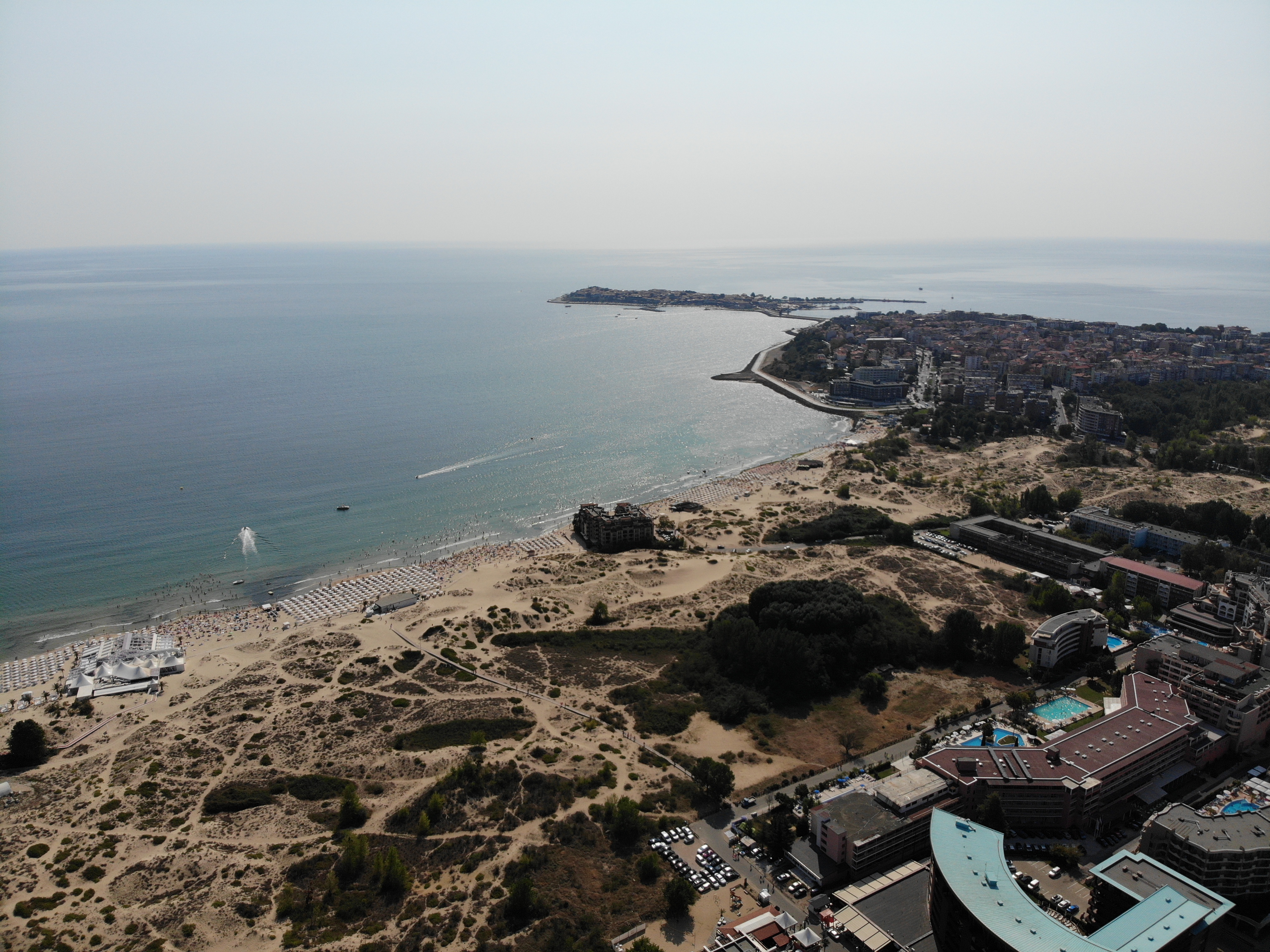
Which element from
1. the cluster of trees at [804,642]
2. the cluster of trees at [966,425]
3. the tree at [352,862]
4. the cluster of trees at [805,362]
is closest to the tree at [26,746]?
the tree at [352,862]

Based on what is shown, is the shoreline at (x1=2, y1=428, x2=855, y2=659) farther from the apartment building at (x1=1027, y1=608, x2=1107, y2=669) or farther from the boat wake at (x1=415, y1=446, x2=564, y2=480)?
the apartment building at (x1=1027, y1=608, x2=1107, y2=669)

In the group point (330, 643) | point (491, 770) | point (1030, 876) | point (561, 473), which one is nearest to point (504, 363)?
point (561, 473)

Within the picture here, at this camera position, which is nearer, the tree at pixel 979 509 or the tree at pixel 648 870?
the tree at pixel 648 870

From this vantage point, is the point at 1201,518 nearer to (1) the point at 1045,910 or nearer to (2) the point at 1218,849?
(2) the point at 1218,849

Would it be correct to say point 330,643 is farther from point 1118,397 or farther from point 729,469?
point 1118,397

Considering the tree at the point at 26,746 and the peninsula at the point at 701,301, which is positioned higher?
the peninsula at the point at 701,301

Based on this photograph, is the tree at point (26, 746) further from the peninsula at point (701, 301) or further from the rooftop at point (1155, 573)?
the peninsula at point (701, 301)
